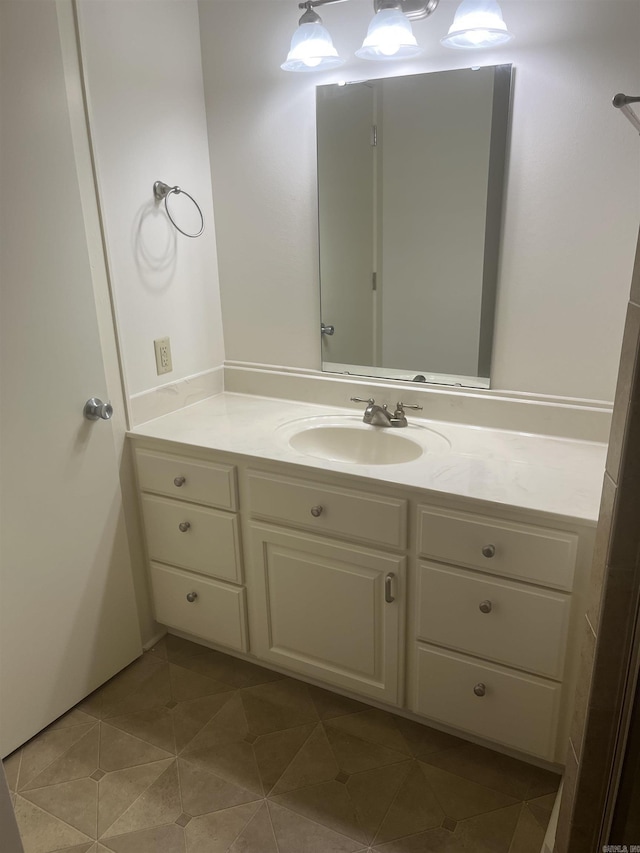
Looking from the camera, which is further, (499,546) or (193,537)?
(193,537)

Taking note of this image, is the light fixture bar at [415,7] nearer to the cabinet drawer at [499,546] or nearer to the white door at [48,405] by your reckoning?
the white door at [48,405]

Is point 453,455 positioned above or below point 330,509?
above

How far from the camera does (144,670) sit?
6.81 ft

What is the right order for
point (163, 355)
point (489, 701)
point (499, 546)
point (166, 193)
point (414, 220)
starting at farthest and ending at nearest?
1. point (163, 355)
2. point (166, 193)
3. point (414, 220)
4. point (489, 701)
5. point (499, 546)

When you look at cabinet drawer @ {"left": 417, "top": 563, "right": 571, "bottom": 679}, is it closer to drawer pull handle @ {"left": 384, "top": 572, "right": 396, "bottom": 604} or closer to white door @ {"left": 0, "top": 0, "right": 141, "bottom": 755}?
drawer pull handle @ {"left": 384, "top": 572, "right": 396, "bottom": 604}

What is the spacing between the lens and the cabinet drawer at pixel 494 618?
146cm

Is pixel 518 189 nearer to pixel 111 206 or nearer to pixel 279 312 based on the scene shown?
pixel 279 312

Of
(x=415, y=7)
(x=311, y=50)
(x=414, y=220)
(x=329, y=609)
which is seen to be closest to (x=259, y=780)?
(x=329, y=609)

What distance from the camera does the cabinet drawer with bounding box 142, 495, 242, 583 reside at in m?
1.90

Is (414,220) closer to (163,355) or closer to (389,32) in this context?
(389,32)

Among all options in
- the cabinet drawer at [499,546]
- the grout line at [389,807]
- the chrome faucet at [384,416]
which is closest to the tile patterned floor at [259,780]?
the grout line at [389,807]

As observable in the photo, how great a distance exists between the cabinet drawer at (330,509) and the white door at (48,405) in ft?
1.73

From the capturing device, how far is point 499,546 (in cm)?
147

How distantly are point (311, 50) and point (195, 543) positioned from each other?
4.93 feet
